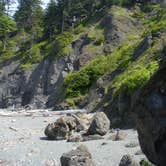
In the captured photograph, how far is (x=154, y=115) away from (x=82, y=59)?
60178 millimetres

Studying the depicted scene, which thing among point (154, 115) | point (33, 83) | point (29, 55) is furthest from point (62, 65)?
point (154, 115)

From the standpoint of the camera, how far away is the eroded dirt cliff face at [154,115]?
8930mm

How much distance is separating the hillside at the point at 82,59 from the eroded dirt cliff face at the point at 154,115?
36289mm

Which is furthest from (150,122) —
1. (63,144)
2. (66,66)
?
(66,66)

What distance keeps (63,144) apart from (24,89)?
55659 millimetres

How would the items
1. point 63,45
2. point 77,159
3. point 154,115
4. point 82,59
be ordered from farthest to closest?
point 63,45 → point 82,59 → point 77,159 → point 154,115

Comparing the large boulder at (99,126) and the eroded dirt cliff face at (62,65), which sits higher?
the eroded dirt cliff face at (62,65)

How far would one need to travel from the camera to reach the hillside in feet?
168

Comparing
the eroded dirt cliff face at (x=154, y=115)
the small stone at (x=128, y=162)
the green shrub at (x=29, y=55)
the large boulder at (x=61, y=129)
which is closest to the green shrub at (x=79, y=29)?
the green shrub at (x=29, y=55)

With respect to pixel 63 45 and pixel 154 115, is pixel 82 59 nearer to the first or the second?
pixel 63 45

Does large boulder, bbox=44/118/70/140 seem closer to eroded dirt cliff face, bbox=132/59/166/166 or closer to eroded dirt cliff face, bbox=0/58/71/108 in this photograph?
eroded dirt cliff face, bbox=132/59/166/166

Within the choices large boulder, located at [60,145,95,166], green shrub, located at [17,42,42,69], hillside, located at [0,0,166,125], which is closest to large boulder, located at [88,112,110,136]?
large boulder, located at [60,145,95,166]

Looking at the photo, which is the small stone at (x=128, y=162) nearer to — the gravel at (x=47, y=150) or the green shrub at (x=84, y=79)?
the gravel at (x=47, y=150)

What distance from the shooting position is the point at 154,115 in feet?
29.7
